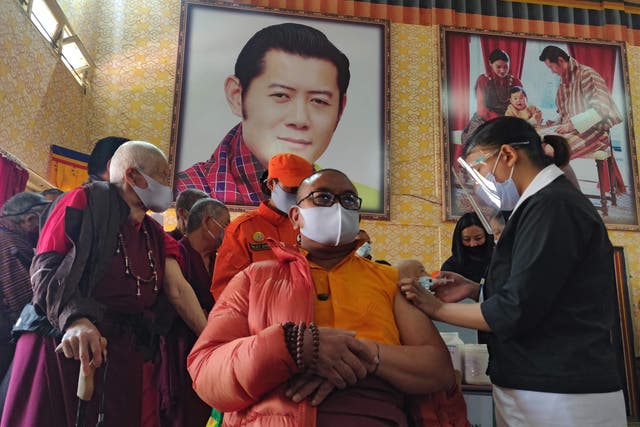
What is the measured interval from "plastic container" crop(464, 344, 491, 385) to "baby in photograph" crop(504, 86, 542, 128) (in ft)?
14.7

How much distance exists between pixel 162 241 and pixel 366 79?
464 centimetres

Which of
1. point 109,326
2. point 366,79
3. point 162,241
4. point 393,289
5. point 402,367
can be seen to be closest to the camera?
point 402,367

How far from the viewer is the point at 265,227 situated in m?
2.35

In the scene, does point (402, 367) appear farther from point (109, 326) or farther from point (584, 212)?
point (109, 326)

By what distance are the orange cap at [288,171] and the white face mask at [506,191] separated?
1011 mm

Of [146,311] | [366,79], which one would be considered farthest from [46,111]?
[146,311]

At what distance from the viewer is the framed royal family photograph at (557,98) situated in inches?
240

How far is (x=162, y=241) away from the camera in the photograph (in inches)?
78.7

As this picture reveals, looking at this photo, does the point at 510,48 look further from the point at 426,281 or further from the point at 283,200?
the point at 426,281

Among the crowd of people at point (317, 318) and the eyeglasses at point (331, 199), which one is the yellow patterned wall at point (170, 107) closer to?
the crowd of people at point (317, 318)

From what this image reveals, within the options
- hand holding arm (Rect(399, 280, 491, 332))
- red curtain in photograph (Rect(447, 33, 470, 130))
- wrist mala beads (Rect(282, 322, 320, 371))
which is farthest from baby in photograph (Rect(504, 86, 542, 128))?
wrist mala beads (Rect(282, 322, 320, 371))

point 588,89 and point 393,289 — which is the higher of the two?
point 588,89

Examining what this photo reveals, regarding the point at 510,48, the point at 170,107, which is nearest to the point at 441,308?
the point at 170,107

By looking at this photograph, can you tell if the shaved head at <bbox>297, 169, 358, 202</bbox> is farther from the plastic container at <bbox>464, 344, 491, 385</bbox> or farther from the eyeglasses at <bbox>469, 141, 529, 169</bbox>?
the plastic container at <bbox>464, 344, 491, 385</bbox>
